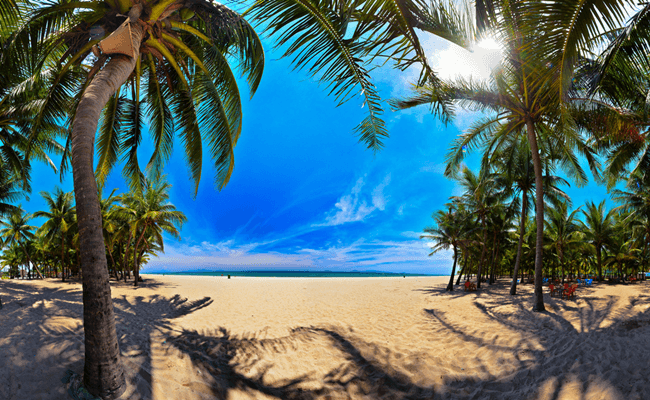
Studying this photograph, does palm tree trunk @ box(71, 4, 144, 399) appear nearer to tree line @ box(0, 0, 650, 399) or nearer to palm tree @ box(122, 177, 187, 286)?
tree line @ box(0, 0, 650, 399)

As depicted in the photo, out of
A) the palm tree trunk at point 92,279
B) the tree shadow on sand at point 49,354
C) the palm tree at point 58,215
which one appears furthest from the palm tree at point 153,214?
the palm tree trunk at point 92,279

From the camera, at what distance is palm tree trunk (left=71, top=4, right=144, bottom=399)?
338cm

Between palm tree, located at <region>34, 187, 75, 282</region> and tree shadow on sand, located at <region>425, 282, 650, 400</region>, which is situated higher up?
palm tree, located at <region>34, 187, 75, 282</region>

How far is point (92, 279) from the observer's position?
3.40m

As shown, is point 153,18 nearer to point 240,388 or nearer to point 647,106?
point 240,388

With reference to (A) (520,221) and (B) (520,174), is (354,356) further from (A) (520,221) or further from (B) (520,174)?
(A) (520,221)

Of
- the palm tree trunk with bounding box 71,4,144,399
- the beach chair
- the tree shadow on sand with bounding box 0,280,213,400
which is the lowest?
the beach chair

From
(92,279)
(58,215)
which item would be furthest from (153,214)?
(92,279)

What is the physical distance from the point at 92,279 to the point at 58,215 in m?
27.4

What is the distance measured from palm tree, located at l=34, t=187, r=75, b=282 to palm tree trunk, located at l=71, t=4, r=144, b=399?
24662 mm

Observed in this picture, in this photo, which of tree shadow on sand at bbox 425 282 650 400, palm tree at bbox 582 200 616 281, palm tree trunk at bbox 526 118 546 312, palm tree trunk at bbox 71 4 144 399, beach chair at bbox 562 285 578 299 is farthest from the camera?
palm tree at bbox 582 200 616 281

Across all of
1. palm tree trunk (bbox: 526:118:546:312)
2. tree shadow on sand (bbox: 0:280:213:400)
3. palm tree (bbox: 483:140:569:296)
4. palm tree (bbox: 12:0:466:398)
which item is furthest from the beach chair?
tree shadow on sand (bbox: 0:280:213:400)

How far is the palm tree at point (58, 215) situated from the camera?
22500 millimetres

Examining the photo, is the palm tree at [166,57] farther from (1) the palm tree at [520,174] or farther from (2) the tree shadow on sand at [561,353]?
(1) the palm tree at [520,174]
